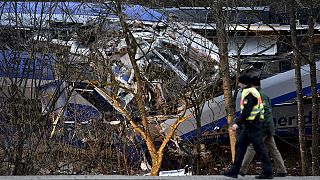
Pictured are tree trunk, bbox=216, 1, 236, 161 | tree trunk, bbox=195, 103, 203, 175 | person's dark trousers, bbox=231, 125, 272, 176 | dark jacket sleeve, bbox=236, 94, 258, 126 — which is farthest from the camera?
tree trunk, bbox=195, 103, 203, 175

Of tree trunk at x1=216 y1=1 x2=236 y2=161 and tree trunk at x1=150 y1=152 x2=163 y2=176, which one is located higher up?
tree trunk at x1=216 y1=1 x2=236 y2=161

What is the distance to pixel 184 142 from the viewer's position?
15219mm

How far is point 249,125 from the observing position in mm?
7414

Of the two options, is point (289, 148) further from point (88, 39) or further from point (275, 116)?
point (88, 39)

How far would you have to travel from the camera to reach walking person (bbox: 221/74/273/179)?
24.1 ft

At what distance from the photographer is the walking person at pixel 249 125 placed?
7.34 m

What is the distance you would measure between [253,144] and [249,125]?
267 mm

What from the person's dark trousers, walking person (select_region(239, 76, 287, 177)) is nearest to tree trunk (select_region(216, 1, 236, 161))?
walking person (select_region(239, 76, 287, 177))

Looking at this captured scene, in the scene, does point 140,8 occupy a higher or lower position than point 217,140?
higher

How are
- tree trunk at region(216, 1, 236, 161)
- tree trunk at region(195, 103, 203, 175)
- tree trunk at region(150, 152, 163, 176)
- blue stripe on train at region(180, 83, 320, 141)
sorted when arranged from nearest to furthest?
tree trunk at region(150, 152, 163, 176), tree trunk at region(216, 1, 236, 161), tree trunk at region(195, 103, 203, 175), blue stripe on train at region(180, 83, 320, 141)

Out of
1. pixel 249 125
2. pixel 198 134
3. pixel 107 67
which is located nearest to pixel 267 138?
pixel 249 125

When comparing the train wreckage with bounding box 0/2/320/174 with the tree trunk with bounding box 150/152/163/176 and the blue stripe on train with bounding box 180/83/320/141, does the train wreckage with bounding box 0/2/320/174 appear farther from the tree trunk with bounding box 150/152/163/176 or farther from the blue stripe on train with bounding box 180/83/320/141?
the tree trunk with bounding box 150/152/163/176

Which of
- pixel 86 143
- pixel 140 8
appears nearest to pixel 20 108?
pixel 86 143

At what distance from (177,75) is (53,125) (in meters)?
3.71
